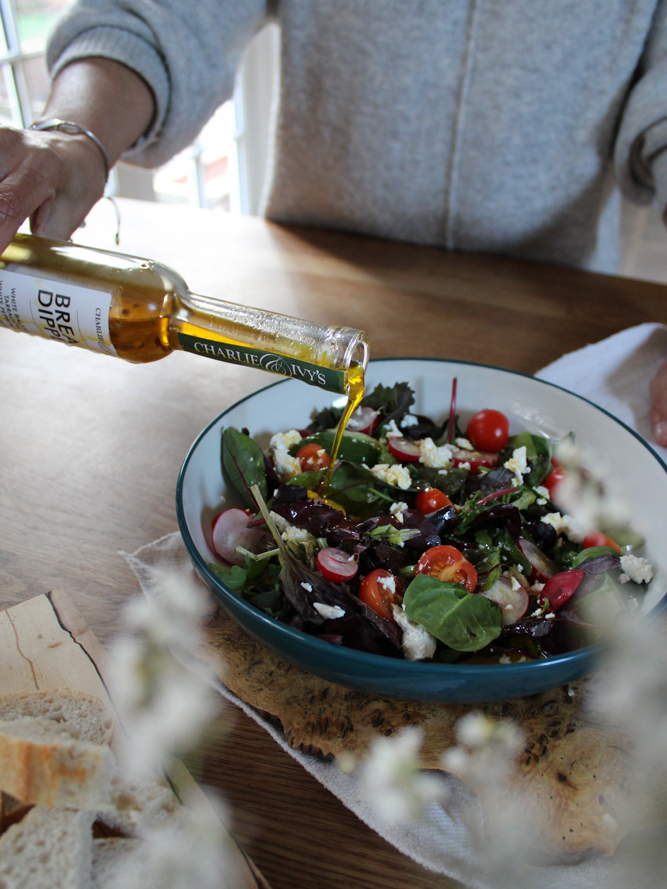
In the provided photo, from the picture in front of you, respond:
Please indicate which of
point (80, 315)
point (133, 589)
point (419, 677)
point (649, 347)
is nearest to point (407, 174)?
point (649, 347)

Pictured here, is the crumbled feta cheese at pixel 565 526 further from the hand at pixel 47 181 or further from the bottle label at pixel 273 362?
the hand at pixel 47 181

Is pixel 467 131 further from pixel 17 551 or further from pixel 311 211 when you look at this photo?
pixel 17 551

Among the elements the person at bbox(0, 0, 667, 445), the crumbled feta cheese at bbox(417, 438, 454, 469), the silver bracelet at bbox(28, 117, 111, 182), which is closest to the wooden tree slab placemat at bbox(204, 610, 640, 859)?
the crumbled feta cheese at bbox(417, 438, 454, 469)

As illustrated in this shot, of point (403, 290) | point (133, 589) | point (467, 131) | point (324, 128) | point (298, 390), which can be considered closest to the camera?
point (133, 589)

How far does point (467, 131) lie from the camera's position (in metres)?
1.75

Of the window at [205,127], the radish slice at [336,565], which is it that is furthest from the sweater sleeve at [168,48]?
the radish slice at [336,565]

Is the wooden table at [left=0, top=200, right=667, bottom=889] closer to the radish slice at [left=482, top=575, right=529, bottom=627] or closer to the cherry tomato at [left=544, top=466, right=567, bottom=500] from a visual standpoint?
the radish slice at [left=482, top=575, right=529, bottom=627]

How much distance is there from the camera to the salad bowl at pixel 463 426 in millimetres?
592

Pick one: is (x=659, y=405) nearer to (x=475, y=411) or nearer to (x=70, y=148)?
(x=475, y=411)

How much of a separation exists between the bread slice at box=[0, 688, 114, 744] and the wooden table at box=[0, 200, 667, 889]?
10 centimetres

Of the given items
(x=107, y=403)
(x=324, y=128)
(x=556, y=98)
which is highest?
(x=556, y=98)

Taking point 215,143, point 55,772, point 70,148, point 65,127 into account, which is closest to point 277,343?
point 55,772

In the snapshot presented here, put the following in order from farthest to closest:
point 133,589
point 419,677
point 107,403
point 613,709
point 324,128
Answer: point 324,128 < point 107,403 < point 133,589 < point 613,709 < point 419,677

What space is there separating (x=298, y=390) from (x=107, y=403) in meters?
0.41
